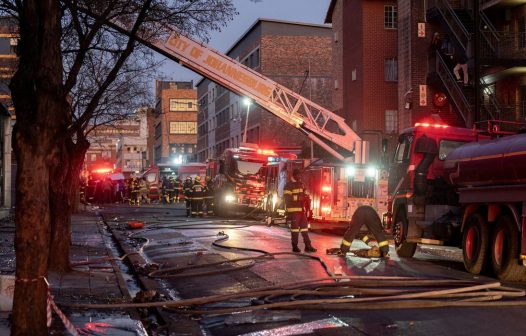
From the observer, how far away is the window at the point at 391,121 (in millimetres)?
37562

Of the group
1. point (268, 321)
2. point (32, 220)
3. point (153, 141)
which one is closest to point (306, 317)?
point (268, 321)

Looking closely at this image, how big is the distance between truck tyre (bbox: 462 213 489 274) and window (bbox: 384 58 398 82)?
2470 centimetres

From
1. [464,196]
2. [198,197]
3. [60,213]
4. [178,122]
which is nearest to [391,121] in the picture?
[198,197]

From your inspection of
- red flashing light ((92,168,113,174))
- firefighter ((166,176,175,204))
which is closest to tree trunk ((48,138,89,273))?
firefighter ((166,176,175,204))

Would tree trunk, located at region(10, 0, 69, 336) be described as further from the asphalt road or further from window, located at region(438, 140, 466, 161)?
window, located at region(438, 140, 466, 161)

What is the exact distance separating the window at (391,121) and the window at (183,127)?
77417 millimetres

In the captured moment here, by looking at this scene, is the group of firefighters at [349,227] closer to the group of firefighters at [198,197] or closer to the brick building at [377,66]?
the group of firefighters at [198,197]

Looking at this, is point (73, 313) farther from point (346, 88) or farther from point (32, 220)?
point (346, 88)

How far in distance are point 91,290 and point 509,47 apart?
23.1 metres

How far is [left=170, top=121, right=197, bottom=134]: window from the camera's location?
372ft

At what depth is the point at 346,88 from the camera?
40844mm

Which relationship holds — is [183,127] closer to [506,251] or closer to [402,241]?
[402,241]

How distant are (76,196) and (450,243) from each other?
24.9 m

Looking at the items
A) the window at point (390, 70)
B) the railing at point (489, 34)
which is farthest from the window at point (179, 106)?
the railing at point (489, 34)
